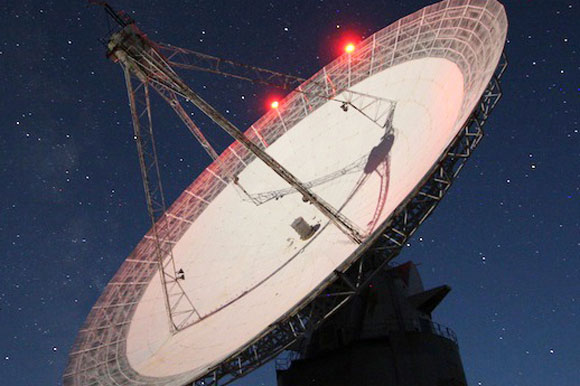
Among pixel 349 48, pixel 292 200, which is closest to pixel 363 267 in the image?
pixel 292 200

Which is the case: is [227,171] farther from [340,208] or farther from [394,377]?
[394,377]

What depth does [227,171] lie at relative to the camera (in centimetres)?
2688

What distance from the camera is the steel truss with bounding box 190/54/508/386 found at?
1381 cm

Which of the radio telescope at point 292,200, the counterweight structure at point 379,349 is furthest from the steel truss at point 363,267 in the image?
the counterweight structure at point 379,349

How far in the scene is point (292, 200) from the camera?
2308cm

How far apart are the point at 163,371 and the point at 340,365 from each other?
8620 millimetres

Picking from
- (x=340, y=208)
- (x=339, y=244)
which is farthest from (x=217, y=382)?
(x=340, y=208)

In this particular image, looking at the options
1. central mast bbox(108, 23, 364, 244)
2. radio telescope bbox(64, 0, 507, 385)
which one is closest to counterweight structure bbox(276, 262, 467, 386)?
radio telescope bbox(64, 0, 507, 385)

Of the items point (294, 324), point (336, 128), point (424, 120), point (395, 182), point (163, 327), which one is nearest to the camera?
point (294, 324)

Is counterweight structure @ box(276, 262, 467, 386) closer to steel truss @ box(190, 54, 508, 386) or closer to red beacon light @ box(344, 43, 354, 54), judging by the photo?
steel truss @ box(190, 54, 508, 386)

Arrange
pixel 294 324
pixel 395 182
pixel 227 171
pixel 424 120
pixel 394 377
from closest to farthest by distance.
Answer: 1. pixel 294 324
2. pixel 395 182
3. pixel 424 120
4. pixel 394 377
5. pixel 227 171

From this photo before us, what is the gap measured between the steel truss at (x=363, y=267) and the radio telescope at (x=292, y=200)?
0.04 m

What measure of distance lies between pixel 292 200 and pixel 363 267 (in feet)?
29.7

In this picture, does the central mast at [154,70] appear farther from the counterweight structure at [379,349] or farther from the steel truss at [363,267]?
the counterweight structure at [379,349]
